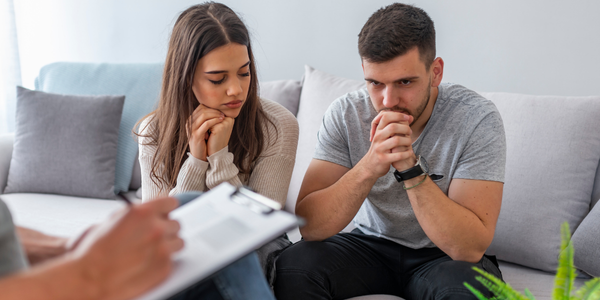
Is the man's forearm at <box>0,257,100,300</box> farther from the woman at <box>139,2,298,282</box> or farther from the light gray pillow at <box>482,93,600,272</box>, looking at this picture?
the light gray pillow at <box>482,93,600,272</box>

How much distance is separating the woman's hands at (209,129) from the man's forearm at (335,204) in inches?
11.9

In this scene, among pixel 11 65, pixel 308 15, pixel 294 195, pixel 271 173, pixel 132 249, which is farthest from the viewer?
pixel 11 65

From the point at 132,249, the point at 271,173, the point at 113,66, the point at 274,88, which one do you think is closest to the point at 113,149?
the point at 113,66

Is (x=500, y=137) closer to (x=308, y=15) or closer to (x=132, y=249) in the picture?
(x=132, y=249)

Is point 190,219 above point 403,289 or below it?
above

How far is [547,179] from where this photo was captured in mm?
1394

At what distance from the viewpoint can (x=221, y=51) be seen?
1.25m

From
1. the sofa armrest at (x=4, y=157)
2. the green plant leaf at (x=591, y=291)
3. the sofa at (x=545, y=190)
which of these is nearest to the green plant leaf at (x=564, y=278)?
the green plant leaf at (x=591, y=291)

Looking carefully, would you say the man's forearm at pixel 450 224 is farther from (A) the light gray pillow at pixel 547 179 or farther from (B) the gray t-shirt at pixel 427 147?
(A) the light gray pillow at pixel 547 179

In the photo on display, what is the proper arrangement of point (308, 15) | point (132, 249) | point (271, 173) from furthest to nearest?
point (308, 15), point (271, 173), point (132, 249)

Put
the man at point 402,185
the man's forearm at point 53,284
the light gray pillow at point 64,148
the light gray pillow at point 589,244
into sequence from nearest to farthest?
the man's forearm at point 53,284 → the man at point 402,185 → the light gray pillow at point 589,244 → the light gray pillow at point 64,148

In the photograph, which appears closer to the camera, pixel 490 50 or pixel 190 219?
pixel 190 219

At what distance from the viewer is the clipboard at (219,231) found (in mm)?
600

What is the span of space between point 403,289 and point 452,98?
56 centimetres
